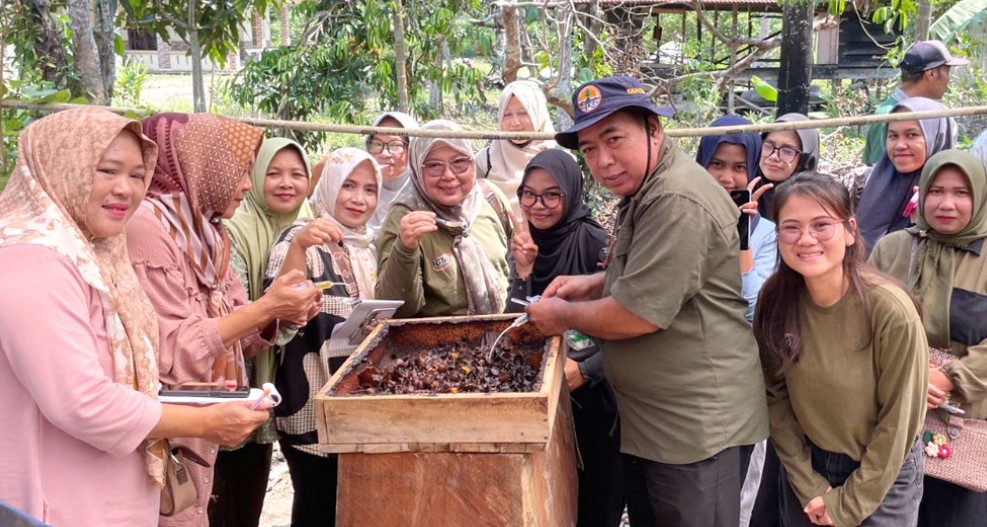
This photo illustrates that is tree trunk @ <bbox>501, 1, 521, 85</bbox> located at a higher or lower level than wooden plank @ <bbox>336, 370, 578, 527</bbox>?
higher

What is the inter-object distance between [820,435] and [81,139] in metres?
2.35

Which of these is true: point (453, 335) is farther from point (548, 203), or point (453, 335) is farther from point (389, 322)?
point (548, 203)

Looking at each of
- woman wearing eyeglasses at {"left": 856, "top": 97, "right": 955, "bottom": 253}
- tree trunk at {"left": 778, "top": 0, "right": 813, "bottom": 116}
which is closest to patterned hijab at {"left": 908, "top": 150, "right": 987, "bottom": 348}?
woman wearing eyeglasses at {"left": 856, "top": 97, "right": 955, "bottom": 253}

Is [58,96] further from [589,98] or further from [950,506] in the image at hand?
[950,506]

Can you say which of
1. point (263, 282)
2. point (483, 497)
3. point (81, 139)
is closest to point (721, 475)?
point (483, 497)

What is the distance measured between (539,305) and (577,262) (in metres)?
0.58

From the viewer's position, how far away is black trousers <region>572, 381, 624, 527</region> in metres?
3.21

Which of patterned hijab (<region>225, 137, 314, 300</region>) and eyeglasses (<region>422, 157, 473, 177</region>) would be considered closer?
patterned hijab (<region>225, 137, 314, 300</region>)

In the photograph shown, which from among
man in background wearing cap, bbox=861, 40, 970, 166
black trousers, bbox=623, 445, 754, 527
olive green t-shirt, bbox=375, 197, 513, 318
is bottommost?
black trousers, bbox=623, 445, 754, 527

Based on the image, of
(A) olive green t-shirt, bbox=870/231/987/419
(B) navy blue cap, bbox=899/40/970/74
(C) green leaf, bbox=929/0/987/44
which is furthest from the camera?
(C) green leaf, bbox=929/0/987/44

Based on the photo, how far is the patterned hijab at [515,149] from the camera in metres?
4.85

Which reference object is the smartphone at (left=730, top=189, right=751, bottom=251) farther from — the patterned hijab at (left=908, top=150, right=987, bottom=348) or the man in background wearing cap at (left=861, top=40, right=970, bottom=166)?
the man in background wearing cap at (left=861, top=40, right=970, bottom=166)

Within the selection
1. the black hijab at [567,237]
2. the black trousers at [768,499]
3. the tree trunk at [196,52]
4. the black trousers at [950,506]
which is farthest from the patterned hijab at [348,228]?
the tree trunk at [196,52]

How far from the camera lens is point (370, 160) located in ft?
12.1
